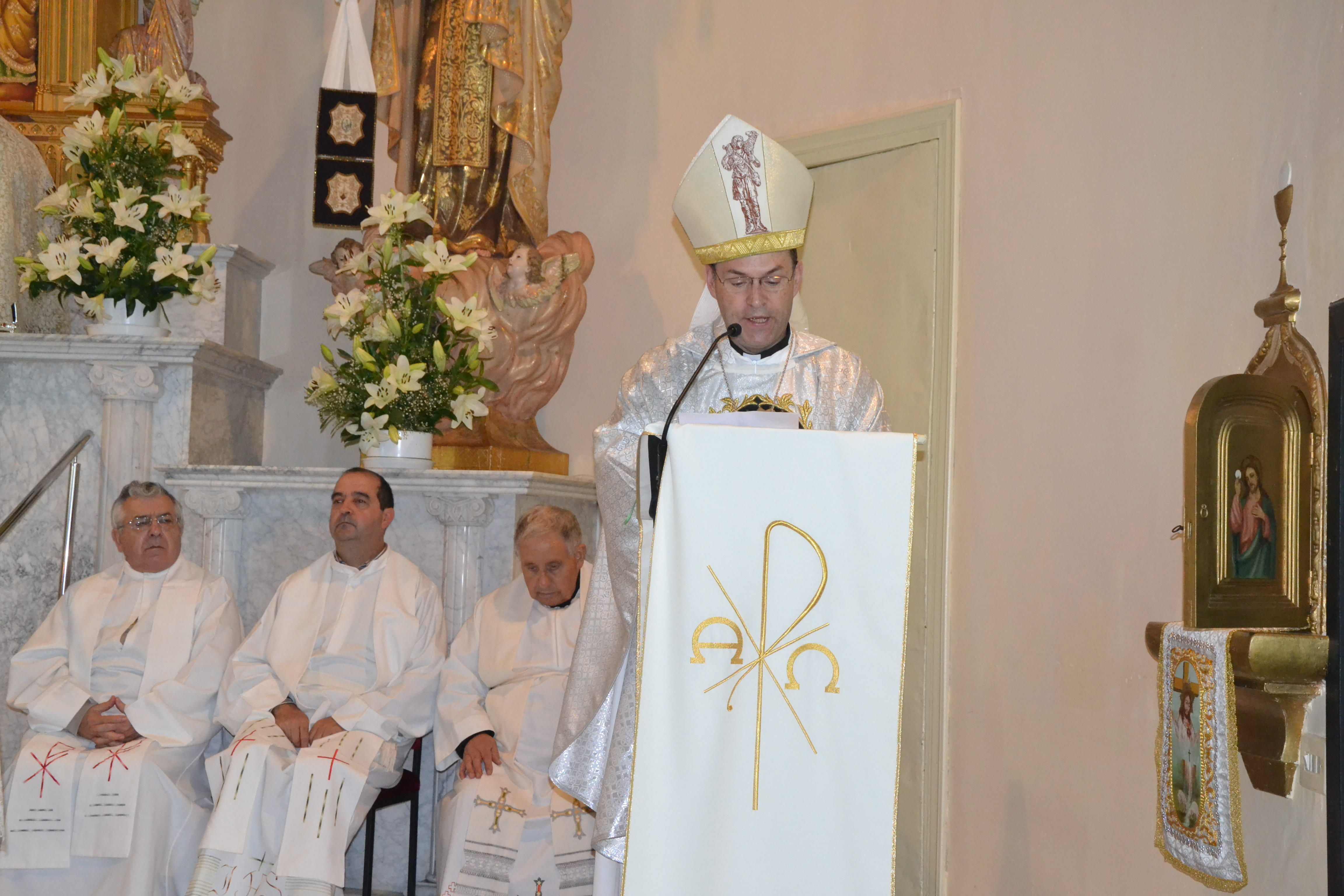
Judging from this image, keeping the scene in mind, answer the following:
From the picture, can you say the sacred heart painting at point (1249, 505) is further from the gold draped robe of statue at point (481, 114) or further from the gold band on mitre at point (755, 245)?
the gold draped robe of statue at point (481, 114)

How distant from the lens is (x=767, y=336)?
10.6 ft

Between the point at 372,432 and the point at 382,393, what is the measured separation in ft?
0.58

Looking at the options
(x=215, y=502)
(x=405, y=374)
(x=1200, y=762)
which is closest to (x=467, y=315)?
(x=405, y=374)

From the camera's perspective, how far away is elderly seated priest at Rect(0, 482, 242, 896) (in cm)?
448

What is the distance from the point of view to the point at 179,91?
5.72 meters

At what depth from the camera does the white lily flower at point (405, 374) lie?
530 centimetres

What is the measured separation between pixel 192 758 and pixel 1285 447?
3.87 meters

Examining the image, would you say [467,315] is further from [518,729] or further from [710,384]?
[710,384]

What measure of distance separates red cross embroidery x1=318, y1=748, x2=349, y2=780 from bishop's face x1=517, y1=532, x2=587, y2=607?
93 cm

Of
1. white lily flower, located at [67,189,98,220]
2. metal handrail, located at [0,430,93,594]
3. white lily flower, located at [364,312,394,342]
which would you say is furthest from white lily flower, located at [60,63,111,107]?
white lily flower, located at [364,312,394,342]

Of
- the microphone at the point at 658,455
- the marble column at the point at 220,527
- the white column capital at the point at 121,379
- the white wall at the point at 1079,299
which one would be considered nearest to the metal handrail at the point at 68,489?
the white column capital at the point at 121,379

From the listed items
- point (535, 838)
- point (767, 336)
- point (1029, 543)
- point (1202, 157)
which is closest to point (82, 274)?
point (535, 838)

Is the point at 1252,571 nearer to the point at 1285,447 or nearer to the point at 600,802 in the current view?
the point at 1285,447

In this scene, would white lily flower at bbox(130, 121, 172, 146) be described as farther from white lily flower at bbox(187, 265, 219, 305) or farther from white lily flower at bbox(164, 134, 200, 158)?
white lily flower at bbox(187, 265, 219, 305)
